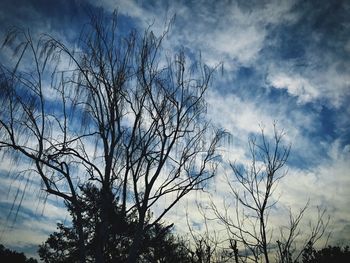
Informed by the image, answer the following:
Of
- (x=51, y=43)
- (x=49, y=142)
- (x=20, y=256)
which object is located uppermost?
(x=51, y=43)

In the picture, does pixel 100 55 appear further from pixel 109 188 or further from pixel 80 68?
pixel 109 188

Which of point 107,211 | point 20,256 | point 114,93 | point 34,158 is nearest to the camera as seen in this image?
point 34,158

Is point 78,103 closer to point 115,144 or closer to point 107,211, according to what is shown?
point 115,144

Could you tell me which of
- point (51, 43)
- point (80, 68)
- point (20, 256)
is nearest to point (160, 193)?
point (80, 68)

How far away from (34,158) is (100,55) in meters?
2.79

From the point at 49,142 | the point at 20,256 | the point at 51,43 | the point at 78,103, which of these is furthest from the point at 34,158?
the point at 20,256

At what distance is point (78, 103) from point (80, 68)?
85cm

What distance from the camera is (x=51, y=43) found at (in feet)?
18.5

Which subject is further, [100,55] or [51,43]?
[100,55]

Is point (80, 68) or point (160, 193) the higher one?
point (80, 68)

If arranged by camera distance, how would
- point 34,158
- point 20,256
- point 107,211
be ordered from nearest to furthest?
point 34,158 → point 107,211 → point 20,256

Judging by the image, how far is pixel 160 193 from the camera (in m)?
6.50

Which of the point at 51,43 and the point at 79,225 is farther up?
the point at 51,43

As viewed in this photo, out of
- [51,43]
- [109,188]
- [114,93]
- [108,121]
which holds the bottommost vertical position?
[109,188]
